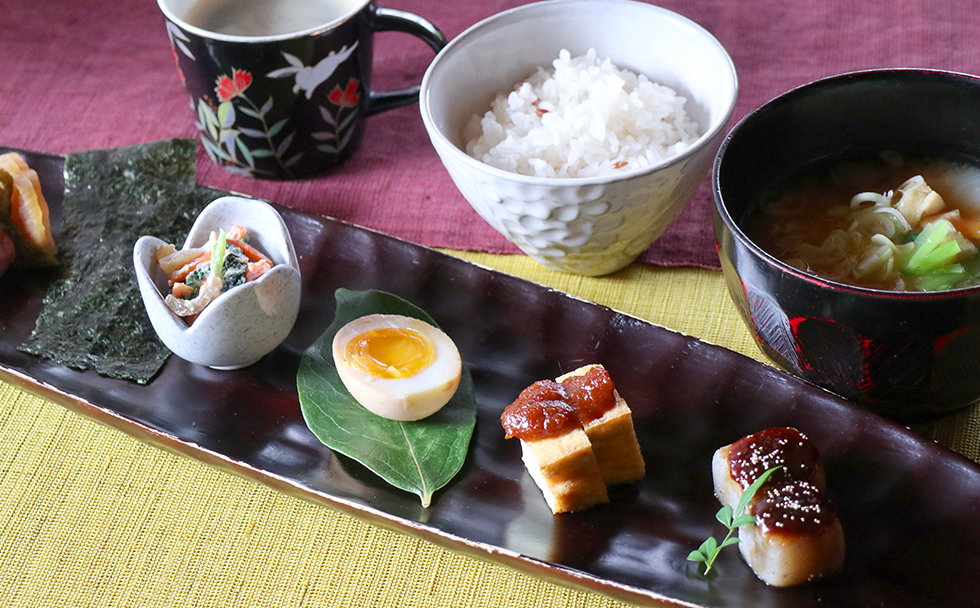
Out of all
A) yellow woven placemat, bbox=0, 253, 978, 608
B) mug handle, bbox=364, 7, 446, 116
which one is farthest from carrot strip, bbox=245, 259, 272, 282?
mug handle, bbox=364, 7, 446, 116

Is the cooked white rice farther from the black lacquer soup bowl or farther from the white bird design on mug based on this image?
the white bird design on mug

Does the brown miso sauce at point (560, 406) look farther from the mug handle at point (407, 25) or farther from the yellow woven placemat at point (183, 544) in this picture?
the mug handle at point (407, 25)

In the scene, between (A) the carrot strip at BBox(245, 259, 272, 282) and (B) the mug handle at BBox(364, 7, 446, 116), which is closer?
(A) the carrot strip at BBox(245, 259, 272, 282)

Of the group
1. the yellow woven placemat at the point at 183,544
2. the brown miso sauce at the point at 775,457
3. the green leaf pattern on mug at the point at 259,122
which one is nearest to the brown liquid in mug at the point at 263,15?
the green leaf pattern on mug at the point at 259,122

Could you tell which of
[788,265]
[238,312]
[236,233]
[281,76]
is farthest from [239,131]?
[788,265]

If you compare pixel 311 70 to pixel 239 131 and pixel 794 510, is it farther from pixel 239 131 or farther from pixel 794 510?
pixel 794 510

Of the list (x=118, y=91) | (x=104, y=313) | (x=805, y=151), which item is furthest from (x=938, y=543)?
→ (x=118, y=91)
